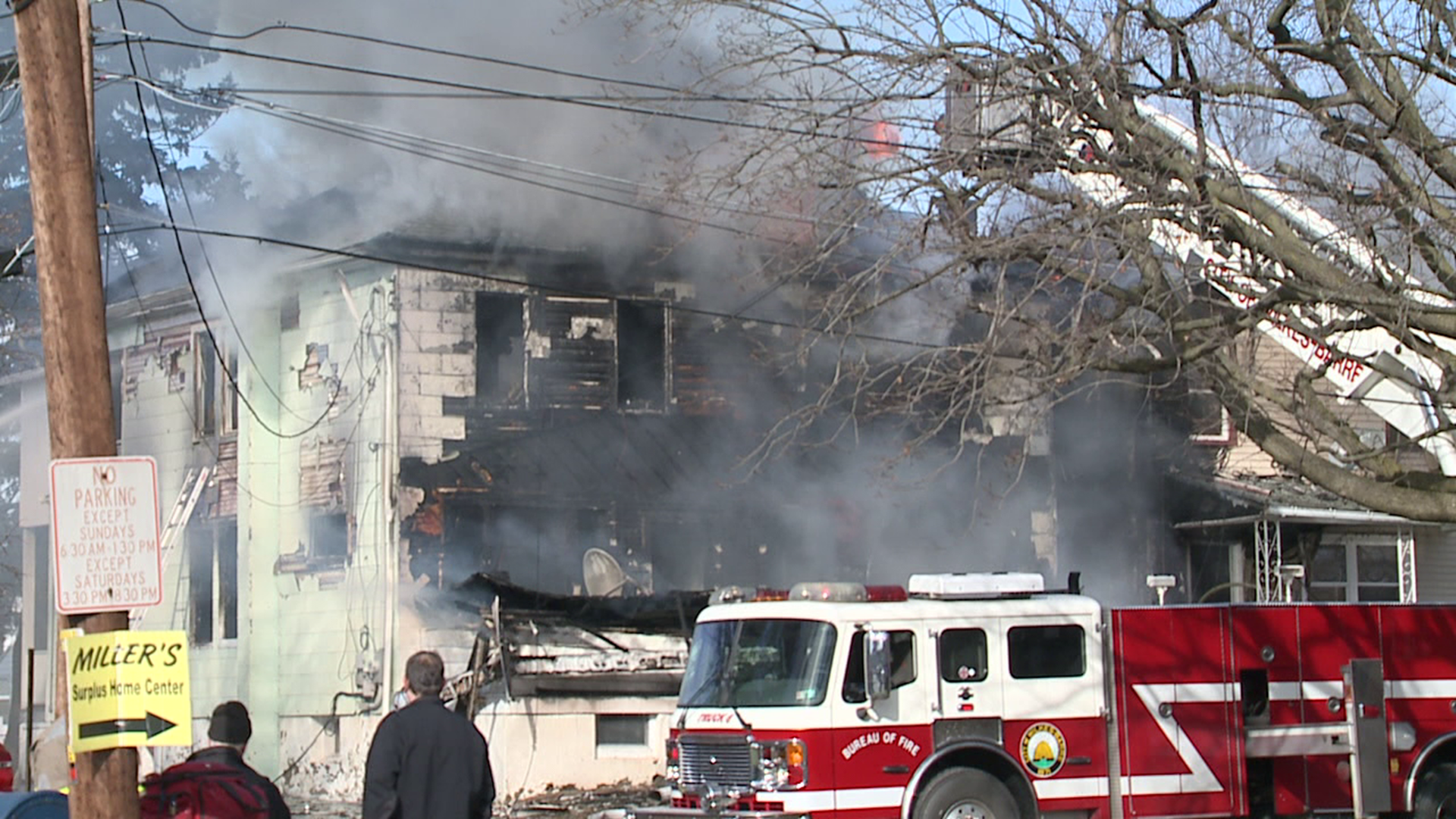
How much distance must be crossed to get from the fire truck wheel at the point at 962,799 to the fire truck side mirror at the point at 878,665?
698 mm

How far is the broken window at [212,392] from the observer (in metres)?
18.1

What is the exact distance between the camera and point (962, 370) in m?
9.76

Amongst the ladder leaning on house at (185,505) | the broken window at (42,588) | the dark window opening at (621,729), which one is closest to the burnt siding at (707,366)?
the dark window opening at (621,729)

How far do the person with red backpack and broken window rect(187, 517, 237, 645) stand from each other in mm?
12902

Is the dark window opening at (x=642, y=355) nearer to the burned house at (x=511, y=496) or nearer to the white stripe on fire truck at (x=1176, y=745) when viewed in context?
the burned house at (x=511, y=496)

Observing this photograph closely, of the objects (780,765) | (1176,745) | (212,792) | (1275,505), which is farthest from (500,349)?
(212,792)

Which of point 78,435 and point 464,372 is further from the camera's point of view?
point 464,372

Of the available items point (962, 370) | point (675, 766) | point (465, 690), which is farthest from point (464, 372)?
point (962, 370)

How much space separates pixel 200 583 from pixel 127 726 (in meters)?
14.0

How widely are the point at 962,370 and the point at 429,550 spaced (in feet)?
24.9

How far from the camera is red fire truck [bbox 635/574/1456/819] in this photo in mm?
10141

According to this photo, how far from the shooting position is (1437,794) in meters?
11.4

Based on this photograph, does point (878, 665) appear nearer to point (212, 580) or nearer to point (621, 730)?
point (621, 730)

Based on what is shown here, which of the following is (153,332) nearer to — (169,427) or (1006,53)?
(169,427)
